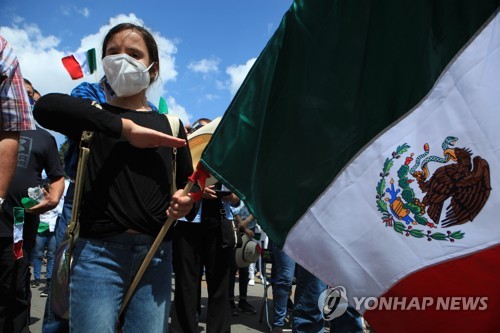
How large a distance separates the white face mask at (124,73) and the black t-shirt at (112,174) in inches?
4.9

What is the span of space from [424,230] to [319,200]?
459 mm

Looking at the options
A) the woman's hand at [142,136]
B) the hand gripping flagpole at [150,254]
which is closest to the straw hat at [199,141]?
the hand gripping flagpole at [150,254]

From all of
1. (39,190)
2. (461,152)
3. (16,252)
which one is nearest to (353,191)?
(461,152)

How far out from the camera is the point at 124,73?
1948 mm

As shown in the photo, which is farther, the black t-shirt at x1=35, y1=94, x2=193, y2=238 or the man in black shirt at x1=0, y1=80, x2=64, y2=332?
the man in black shirt at x1=0, y1=80, x2=64, y2=332

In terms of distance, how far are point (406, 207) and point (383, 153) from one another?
26cm

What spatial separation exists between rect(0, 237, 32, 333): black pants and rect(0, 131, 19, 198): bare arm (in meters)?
1.21

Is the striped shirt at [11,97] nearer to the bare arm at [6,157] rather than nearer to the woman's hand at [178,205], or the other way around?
the bare arm at [6,157]

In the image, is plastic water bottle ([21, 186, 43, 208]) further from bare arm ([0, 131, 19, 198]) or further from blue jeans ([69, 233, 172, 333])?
blue jeans ([69, 233, 172, 333])

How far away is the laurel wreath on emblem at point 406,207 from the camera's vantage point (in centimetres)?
181

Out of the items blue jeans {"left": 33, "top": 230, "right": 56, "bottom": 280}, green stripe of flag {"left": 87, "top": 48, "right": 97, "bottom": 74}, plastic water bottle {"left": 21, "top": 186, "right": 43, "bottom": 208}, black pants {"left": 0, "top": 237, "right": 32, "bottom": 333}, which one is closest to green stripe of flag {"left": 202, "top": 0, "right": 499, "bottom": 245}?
black pants {"left": 0, "top": 237, "right": 32, "bottom": 333}

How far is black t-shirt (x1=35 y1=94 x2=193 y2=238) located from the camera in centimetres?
173

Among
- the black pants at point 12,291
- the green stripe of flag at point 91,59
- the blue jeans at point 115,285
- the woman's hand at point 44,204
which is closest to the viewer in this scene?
the blue jeans at point 115,285

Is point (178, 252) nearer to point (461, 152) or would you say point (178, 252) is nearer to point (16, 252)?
point (16, 252)
